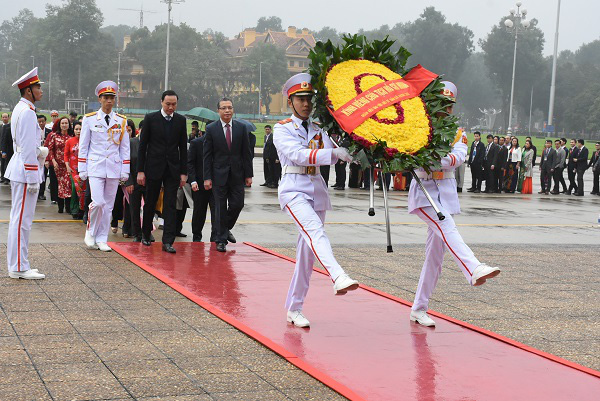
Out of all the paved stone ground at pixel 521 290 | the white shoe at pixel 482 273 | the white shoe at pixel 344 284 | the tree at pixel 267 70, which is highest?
the tree at pixel 267 70

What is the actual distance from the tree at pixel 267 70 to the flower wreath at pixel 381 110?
119 meters

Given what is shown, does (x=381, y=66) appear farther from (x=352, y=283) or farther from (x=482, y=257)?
(x=482, y=257)

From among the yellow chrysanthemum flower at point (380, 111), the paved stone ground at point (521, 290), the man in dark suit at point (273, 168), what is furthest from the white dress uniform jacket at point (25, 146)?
the man in dark suit at point (273, 168)

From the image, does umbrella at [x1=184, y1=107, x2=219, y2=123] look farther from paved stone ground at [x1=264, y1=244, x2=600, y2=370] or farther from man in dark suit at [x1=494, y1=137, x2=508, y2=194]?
paved stone ground at [x1=264, y1=244, x2=600, y2=370]

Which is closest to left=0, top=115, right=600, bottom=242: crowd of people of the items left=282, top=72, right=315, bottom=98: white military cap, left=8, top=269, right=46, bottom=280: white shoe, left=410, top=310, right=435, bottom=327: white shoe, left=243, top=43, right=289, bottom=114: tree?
left=282, top=72, right=315, bottom=98: white military cap

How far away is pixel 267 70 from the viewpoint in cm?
12606

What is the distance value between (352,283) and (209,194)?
603cm

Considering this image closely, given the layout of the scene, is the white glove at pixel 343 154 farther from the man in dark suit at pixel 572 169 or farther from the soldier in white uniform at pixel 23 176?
the man in dark suit at pixel 572 169

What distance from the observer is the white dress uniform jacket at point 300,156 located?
263 inches

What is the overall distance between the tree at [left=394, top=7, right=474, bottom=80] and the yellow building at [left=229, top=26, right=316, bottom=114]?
56.3 ft

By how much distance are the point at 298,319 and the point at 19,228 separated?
3.17 m

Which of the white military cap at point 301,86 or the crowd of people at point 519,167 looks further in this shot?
the crowd of people at point 519,167

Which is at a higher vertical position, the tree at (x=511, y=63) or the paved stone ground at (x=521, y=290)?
the tree at (x=511, y=63)

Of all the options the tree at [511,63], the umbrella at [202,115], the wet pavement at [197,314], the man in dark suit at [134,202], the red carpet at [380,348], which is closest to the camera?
the wet pavement at [197,314]
